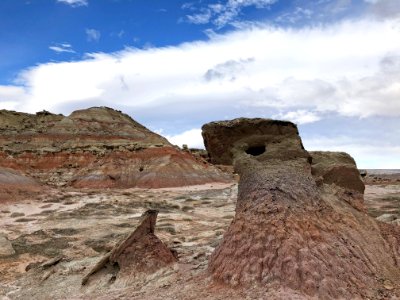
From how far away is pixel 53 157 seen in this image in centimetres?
4669

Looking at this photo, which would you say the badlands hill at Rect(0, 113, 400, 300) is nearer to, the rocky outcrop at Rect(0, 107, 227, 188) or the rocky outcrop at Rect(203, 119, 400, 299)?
the rocky outcrop at Rect(203, 119, 400, 299)

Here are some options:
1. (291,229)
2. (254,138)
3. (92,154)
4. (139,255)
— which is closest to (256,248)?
(291,229)

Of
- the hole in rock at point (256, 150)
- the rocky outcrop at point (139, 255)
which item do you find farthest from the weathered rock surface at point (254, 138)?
the rocky outcrop at point (139, 255)

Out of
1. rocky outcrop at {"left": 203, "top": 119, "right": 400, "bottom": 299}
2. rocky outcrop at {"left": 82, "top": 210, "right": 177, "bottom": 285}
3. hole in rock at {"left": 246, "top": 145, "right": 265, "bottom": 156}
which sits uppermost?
hole in rock at {"left": 246, "top": 145, "right": 265, "bottom": 156}

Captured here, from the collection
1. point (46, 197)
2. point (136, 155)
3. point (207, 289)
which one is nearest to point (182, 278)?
point (207, 289)

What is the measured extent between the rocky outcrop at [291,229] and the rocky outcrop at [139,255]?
1.45 m

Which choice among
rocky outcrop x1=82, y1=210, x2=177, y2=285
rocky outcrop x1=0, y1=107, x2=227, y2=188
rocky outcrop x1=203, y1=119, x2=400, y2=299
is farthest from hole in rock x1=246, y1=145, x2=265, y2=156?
rocky outcrop x1=0, y1=107, x2=227, y2=188

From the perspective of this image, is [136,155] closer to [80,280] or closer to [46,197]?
[46,197]

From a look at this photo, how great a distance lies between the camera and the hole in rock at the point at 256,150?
8.02 m

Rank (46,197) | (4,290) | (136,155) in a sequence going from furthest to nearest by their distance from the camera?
(136,155) → (46,197) → (4,290)

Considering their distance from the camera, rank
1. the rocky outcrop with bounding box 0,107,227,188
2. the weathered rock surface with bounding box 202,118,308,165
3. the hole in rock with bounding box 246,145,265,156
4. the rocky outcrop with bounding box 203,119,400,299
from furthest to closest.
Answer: the rocky outcrop with bounding box 0,107,227,188, the hole in rock with bounding box 246,145,265,156, the weathered rock surface with bounding box 202,118,308,165, the rocky outcrop with bounding box 203,119,400,299

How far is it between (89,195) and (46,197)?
2.56m

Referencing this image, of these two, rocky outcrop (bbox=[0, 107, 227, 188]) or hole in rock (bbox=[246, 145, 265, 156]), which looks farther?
rocky outcrop (bbox=[0, 107, 227, 188])

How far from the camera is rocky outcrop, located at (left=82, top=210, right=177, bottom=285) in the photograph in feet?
26.6
